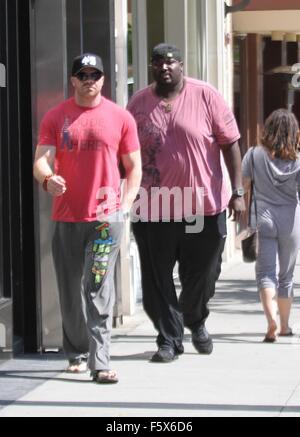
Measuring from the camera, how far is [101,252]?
761 cm

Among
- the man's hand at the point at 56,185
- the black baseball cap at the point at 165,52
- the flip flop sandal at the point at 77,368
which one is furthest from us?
the black baseball cap at the point at 165,52

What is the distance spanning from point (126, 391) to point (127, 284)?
9.62 feet

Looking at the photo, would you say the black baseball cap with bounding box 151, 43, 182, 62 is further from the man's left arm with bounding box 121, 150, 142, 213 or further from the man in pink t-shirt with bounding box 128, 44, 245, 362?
the man's left arm with bounding box 121, 150, 142, 213

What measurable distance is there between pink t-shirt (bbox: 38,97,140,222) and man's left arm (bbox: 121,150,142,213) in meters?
0.04

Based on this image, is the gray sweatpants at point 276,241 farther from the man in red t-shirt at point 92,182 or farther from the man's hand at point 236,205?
the man in red t-shirt at point 92,182

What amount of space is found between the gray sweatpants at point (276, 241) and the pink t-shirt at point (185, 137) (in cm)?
103

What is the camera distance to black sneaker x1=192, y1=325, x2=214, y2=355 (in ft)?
28.6

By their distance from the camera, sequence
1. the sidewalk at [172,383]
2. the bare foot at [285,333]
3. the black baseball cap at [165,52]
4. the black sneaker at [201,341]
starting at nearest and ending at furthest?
the sidewalk at [172,383], the black baseball cap at [165,52], the black sneaker at [201,341], the bare foot at [285,333]

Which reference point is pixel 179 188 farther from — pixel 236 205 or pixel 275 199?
pixel 275 199

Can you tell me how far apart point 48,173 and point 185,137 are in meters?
1.06

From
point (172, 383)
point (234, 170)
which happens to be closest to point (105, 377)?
point (172, 383)

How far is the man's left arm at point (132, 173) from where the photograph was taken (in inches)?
303

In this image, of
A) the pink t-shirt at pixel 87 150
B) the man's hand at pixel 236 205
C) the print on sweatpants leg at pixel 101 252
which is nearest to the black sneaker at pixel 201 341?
the man's hand at pixel 236 205

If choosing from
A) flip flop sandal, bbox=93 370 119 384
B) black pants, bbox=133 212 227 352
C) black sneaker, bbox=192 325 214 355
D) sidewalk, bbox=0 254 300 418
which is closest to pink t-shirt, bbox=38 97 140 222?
black pants, bbox=133 212 227 352
